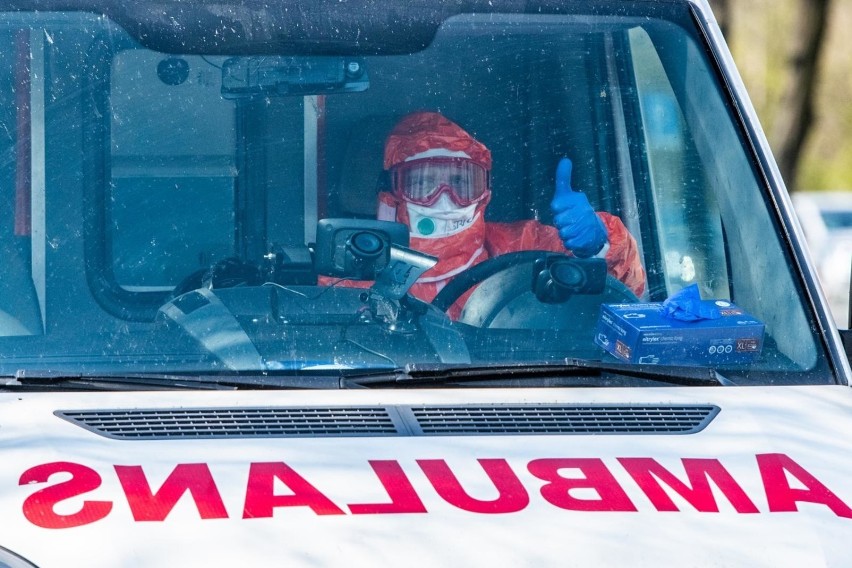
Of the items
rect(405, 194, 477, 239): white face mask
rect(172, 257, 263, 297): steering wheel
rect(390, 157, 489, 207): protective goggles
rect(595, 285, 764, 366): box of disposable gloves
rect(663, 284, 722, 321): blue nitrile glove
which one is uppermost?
rect(390, 157, 489, 207): protective goggles

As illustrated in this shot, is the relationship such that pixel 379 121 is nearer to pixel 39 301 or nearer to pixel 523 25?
pixel 523 25

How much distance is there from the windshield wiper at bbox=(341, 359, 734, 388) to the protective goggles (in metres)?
0.45

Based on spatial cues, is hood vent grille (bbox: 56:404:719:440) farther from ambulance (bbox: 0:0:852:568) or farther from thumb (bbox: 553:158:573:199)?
thumb (bbox: 553:158:573:199)

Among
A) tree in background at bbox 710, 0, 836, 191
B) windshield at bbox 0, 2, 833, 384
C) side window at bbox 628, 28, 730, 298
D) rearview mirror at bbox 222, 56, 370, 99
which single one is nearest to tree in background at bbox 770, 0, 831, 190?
tree in background at bbox 710, 0, 836, 191

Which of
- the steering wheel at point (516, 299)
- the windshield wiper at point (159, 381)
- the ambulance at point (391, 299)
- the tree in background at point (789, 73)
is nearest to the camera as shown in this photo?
the ambulance at point (391, 299)

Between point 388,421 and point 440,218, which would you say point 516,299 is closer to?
point 440,218

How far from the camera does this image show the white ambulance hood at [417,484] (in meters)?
1.98

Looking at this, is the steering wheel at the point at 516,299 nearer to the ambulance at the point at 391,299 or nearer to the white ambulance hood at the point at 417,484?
the ambulance at the point at 391,299

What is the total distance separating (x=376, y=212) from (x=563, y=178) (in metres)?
0.40

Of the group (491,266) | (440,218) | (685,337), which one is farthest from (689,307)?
(440,218)

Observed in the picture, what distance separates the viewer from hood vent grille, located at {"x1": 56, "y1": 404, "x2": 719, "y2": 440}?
2.26 meters

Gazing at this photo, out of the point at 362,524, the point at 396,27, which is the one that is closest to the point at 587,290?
the point at 396,27

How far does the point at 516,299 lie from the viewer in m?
2.73

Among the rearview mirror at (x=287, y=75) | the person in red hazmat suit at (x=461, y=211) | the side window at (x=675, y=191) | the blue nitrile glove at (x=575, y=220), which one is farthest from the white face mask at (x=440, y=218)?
the side window at (x=675, y=191)
